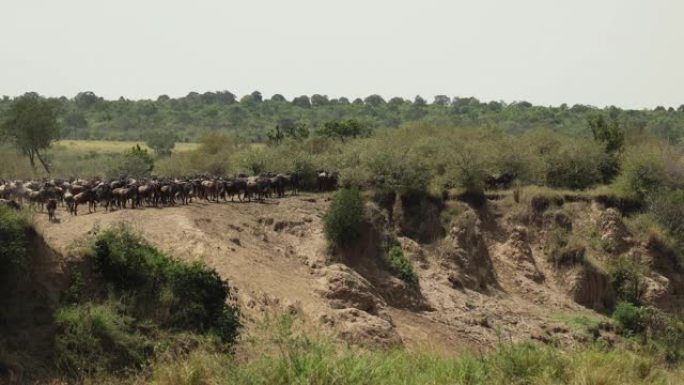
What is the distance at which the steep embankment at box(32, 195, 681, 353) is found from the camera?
25531mm

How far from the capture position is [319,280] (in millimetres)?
28453

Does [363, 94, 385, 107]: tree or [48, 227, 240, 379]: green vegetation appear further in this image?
[363, 94, 385, 107]: tree

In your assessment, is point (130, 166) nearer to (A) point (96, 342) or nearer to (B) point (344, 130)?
(B) point (344, 130)

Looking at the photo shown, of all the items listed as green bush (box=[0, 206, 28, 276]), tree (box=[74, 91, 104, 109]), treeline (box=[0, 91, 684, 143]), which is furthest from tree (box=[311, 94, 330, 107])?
green bush (box=[0, 206, 28, 276])

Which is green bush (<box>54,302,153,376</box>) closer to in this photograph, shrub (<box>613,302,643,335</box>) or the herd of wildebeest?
the herd of wildebeest

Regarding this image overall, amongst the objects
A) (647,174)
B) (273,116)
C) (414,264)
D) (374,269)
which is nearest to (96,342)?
(374,269)

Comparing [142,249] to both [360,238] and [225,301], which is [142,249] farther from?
[360,238]

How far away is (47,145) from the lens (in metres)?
52.8

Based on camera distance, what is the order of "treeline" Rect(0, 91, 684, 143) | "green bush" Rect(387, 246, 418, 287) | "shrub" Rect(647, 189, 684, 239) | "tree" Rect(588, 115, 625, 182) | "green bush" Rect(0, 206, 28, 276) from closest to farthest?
"green bush" Rect(0, 206, 28, 276) → "green bush" Rect(387, 246, 418, 287) → "shrub" Rect(647, 189, 684, 239) → "tree" Rect(588, 115, 625, 182) → "treeline" Rect(0, 91, 684, 143)

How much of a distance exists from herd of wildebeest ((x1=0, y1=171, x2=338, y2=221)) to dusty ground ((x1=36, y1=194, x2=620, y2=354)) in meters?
0.76

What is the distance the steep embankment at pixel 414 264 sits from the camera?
25531mm

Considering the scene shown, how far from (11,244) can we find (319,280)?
1275cm

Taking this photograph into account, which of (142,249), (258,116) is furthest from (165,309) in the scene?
(258,116)

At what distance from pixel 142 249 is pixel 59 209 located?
8711mm
